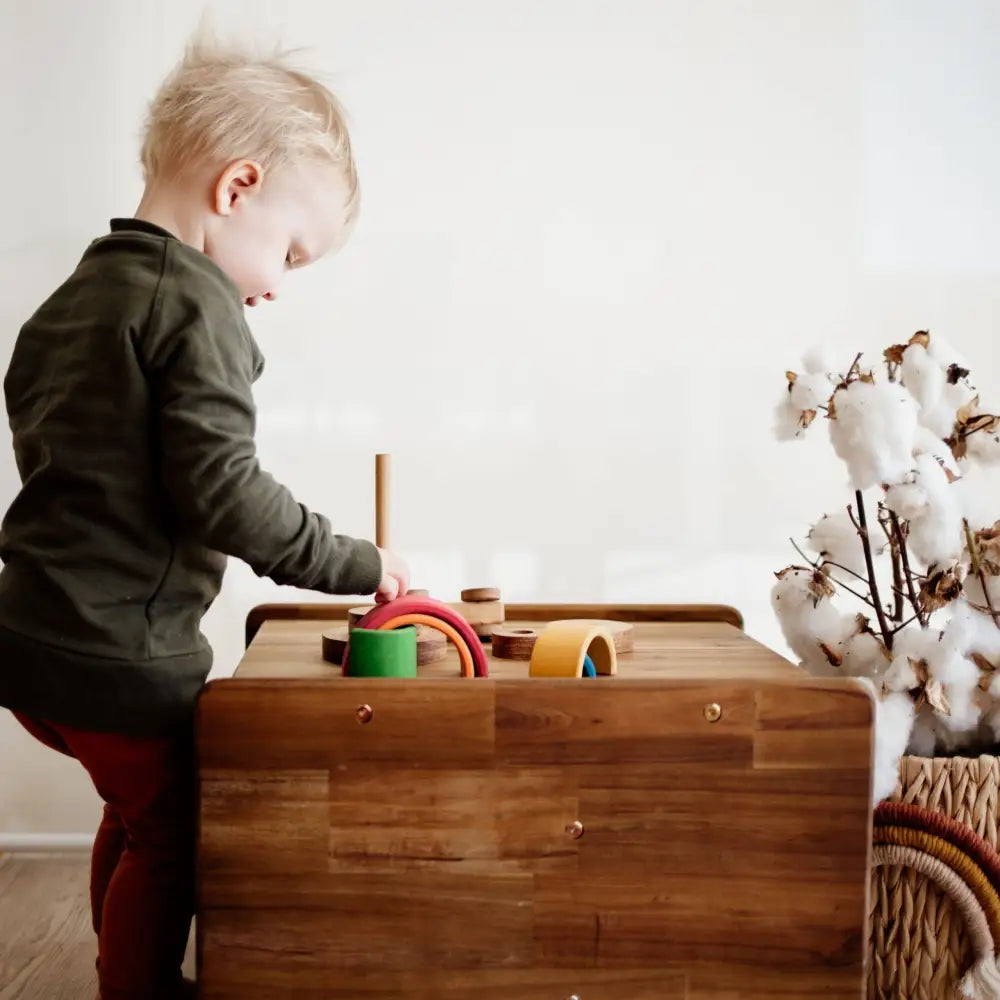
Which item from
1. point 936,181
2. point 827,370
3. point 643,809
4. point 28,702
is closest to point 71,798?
point 28,702

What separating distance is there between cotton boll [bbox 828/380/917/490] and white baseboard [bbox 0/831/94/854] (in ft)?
4.04

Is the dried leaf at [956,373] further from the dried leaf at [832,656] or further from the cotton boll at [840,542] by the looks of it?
the dried leaf at [832,656]

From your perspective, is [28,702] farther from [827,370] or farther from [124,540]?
[827,370]

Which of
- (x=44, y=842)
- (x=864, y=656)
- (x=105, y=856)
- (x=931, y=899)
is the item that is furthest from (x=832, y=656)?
(x=44, y=842)

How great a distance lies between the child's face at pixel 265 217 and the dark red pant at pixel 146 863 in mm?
410

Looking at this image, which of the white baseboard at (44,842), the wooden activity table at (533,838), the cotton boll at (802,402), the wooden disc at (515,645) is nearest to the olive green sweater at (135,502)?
the wooden activity table at (533,838)

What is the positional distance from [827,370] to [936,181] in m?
0.72

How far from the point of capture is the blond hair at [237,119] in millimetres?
1017

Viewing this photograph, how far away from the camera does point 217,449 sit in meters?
0.91

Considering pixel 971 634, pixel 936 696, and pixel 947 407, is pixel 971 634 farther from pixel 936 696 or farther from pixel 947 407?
pixel 947 407

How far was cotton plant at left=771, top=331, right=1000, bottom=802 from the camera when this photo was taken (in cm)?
106

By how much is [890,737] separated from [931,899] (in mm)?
147

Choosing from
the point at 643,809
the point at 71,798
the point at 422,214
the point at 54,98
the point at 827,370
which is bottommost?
the point at 71,798

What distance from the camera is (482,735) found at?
0.88 m
